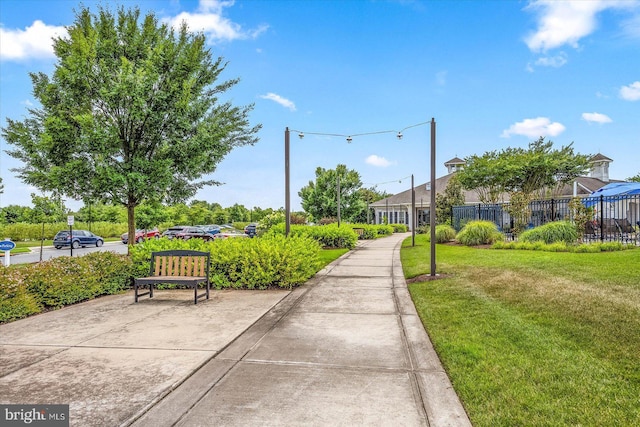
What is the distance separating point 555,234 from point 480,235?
3266 millimetres

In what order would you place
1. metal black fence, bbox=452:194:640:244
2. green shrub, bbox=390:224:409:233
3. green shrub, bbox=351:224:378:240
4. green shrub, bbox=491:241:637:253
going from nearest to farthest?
1. green shrub, bbox=491:241:637:253
2. metal black fence, bbox=452:194:640:244
3. green shrub, bbox=351:224:378:240
4. green shrub, bbox=390:224:409:233

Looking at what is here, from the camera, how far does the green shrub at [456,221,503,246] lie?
17.9 meters

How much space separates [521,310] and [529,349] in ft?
6.33

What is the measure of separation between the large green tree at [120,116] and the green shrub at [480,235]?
41.2 ft

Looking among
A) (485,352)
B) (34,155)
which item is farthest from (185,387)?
(34,155)

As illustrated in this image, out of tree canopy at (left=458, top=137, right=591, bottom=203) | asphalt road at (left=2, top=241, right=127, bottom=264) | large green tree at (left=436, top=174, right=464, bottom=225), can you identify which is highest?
tree canopy at (left=458, top=137, right=591, bottom=203)

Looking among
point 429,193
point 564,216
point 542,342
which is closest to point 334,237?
point 564,216

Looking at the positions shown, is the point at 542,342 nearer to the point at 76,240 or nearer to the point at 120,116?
the point at 120,116

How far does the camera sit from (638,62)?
13.7 metres

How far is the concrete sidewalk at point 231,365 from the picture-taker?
3.09 metres

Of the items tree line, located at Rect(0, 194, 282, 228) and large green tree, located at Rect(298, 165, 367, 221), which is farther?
large green tree, located at Rect(298, 165, 367, 221)

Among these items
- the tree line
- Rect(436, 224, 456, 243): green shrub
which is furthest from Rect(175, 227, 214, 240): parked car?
Rect(436, 224, 456, 243): green shrub

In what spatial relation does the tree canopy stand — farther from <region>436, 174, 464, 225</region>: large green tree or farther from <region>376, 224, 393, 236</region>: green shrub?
<region>376, 224, 393, 236</region>: green shrub
